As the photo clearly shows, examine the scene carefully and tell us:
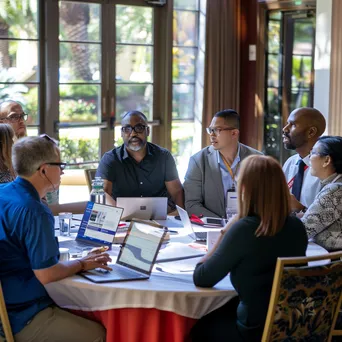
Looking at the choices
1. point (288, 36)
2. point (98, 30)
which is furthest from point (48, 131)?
point (288, 36)

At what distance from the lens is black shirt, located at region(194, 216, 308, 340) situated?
274 cm

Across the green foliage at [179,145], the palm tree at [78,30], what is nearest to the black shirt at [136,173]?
the palm tree at [78,30]

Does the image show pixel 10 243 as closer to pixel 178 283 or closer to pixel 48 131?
pixel 178 283

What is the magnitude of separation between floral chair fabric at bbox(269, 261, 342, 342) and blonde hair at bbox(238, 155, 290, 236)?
203 mm

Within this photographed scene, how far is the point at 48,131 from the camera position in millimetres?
6477

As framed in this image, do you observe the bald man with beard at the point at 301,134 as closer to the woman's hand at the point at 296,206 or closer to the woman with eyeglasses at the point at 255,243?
the woman's hand at the point at 296,206

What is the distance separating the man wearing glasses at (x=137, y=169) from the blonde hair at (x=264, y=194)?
198 centimetres

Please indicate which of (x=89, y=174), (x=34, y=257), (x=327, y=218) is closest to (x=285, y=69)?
(x=89, y=174)

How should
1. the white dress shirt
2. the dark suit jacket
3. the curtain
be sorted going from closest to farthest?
the white dress shirt
the dark suit jacket
the curtain

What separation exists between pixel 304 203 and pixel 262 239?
1677mm

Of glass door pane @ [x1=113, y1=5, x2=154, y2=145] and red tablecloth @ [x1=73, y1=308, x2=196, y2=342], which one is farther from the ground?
glass door pane @ [x1=113, y1=5, x2=154, y2=145]

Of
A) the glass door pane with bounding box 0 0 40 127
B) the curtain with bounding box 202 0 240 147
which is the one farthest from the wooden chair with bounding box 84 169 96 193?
the curtain with bounding box 202 0 240 147

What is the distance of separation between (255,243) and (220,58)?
16.1ft

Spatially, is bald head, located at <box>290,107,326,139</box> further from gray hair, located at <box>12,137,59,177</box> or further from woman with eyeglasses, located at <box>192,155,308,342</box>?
gray hair, located at <box>12,137,59,177</box>
